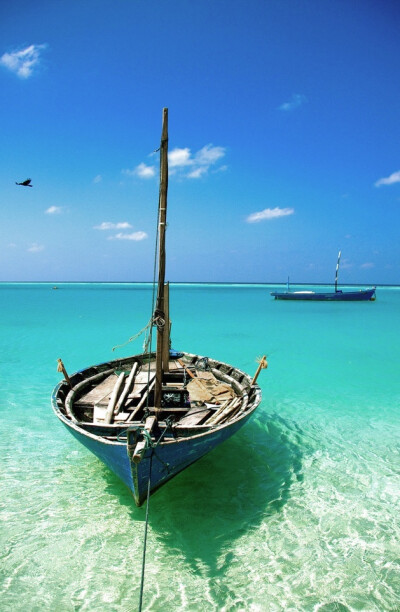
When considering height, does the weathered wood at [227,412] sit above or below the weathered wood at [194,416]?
above

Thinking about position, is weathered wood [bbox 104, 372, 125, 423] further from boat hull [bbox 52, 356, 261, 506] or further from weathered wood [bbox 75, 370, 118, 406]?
boat hull [bbox 52, 356, 261, 506]

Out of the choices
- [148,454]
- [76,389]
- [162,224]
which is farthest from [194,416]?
[162,224]

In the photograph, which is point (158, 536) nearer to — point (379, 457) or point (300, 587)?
point (300, 587)

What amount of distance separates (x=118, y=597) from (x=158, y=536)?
1.25 meters

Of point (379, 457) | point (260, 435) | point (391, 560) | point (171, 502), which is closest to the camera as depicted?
point (391, 560)

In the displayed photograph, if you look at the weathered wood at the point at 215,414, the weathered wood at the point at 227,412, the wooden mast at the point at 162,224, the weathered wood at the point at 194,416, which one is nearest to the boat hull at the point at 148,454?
the weathered wood at the point at 227,412

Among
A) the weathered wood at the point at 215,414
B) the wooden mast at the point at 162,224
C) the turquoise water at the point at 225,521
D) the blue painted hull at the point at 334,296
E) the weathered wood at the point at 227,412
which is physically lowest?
the turquoise water at the point at 225,521

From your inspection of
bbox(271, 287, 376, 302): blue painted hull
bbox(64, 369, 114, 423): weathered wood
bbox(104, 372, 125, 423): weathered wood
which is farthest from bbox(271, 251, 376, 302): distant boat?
bbox(104, 372, 125, 423): weathered wood

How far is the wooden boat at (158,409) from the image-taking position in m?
5.76

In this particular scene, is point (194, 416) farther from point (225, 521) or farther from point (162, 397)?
point (225, 521)

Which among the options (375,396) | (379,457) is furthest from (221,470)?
(375,396)

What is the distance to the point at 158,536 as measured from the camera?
625cm

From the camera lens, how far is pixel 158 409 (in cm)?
804

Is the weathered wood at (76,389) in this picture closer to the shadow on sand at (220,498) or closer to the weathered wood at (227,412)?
the shadow on sand at (220,498)
